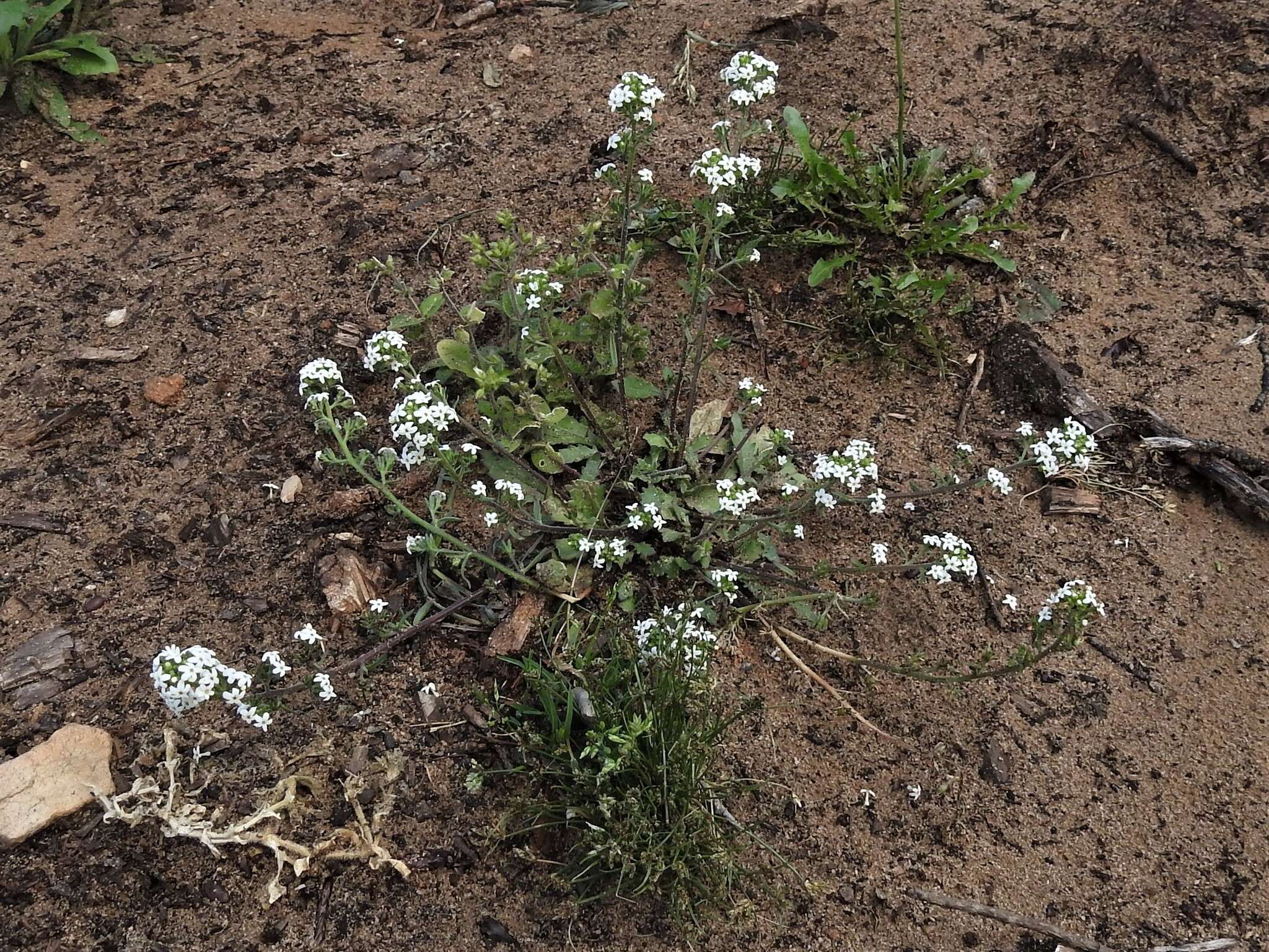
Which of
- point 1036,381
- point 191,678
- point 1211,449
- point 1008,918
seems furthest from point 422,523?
point 1211,449

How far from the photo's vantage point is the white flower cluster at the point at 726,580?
2986 mm

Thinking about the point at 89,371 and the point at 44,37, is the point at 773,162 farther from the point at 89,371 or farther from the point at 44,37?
the point at 44,37

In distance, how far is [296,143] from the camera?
4602 millimetres

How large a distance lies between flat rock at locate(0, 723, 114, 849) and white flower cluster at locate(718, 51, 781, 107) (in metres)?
2.74

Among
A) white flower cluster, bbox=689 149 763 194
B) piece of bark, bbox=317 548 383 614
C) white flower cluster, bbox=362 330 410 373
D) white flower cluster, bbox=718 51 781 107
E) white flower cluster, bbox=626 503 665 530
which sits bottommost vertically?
piece of bark, bbox=317 548 383 614

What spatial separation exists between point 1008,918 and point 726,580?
119cm

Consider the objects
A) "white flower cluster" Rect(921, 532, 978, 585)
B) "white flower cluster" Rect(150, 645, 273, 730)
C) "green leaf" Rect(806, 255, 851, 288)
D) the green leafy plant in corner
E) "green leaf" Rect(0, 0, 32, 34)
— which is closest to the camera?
"white flower cluster" Rect(150, 645, 273, 730)

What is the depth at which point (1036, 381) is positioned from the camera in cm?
370

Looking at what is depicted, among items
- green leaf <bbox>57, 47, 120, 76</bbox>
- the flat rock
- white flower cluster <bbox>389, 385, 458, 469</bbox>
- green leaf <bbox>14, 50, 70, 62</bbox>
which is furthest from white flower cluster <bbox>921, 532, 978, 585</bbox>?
green leaf <bbox>14, 50, 70, 62</bbox>

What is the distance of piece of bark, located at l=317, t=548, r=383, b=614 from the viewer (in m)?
3.05

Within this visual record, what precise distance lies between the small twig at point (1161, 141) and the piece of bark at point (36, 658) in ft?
15.6

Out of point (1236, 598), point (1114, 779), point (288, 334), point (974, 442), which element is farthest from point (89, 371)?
point (1236, 598)

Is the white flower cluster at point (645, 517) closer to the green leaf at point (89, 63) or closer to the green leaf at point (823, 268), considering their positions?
the green leaf at point (823, 268)

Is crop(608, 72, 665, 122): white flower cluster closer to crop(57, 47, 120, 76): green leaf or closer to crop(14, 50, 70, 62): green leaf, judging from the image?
crop(57, 47, 120, 76): green leaf
